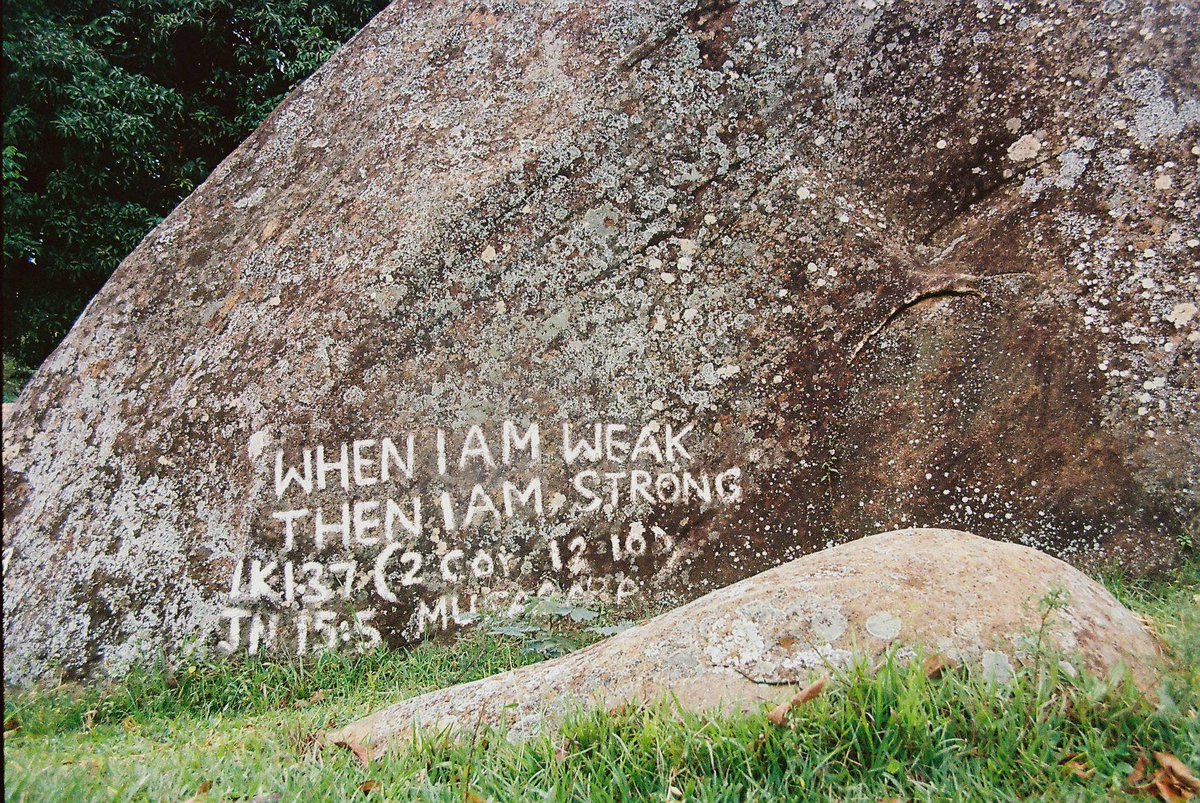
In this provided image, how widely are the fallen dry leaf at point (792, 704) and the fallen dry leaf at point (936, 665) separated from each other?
266 mm

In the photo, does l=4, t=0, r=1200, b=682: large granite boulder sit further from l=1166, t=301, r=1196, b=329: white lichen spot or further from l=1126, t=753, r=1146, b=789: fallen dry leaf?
l=1126, t=753, r=1146, b=789: fallen dry leaf

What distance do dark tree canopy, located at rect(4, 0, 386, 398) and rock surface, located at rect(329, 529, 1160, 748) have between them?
7.17 meters

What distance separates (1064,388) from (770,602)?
210 centimetres

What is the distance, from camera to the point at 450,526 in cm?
362

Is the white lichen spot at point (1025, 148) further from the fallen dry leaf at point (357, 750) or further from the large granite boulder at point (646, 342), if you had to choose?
the fallen dry leaf at point (357, 750)

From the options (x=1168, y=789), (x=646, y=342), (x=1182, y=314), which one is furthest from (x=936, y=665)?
(x=1182, y=314)

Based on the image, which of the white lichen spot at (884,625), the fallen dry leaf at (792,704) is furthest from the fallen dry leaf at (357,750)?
the white lichen spot at (884,625)

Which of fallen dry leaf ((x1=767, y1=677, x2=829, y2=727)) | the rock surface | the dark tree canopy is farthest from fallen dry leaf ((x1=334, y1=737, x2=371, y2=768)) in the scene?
the dark tree canopy

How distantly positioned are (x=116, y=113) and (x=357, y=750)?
7.25m

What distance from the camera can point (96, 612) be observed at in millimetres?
3469

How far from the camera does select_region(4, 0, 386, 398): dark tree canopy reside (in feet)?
23.7

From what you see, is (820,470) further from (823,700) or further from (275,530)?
(275,530)

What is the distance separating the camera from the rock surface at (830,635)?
2086mm

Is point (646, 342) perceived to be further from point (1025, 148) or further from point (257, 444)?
point (1025, 148)
